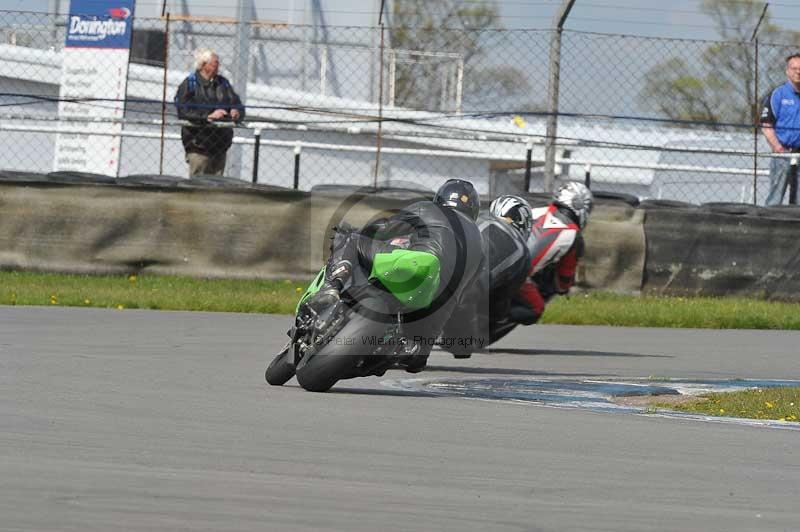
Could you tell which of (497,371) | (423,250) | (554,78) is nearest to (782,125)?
(554,78)

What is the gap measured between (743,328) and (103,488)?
10.6 metres

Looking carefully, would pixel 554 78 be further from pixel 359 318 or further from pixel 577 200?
pixel 359 318

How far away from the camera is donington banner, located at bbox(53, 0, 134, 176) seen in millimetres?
17156

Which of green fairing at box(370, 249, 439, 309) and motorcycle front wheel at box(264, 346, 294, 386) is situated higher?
green fairing at box(370, 249, 439, 309)

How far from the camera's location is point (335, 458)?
5281 mm

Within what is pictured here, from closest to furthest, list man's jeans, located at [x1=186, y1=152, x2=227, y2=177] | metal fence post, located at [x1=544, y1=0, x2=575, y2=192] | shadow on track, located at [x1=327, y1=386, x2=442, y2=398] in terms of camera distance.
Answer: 1. shadow on track, located at [x1=327, y1=386, x2=442, y2=398]
2. metal fence post, located at [x1=544, y1=0, x2=575, y2=192]
3. man's jeans, located at [x1=186, y1=152, x2=227, y2=177]

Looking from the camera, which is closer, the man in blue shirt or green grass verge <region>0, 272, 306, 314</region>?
green grass verge <region>0, 272, 306, 314</region>

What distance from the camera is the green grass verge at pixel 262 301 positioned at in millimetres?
13828

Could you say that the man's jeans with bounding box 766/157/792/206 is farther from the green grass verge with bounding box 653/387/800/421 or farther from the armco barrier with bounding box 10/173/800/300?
the green grass verge with bounding box 653/387/800/421

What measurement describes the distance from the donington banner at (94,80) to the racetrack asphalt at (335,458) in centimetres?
832

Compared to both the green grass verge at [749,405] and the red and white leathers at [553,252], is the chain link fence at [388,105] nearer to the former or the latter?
the red and white leathers at [553,252]

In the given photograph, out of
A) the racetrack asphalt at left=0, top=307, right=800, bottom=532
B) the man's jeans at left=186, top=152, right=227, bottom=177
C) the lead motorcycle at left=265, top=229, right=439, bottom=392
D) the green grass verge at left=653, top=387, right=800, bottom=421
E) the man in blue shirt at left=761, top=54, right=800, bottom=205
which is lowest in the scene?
the green grass verge at left=653, top=387, right=800, bottom=421

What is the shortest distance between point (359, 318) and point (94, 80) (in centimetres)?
1118

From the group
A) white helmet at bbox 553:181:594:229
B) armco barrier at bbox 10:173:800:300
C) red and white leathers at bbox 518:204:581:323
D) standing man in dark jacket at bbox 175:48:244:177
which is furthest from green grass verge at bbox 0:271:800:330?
red and white leathers at bbox 518:204:581:323
